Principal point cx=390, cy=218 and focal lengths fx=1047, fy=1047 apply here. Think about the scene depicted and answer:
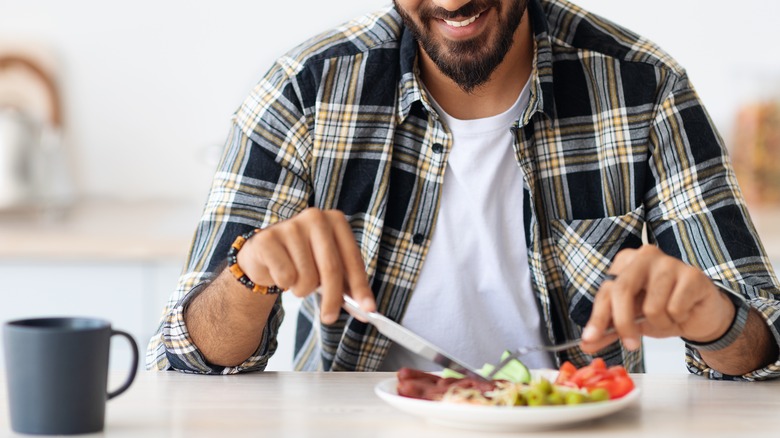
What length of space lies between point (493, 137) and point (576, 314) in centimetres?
28

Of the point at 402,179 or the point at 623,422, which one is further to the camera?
the point at 402,179

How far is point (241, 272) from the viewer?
1.15 metres

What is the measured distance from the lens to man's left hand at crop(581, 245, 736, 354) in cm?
102

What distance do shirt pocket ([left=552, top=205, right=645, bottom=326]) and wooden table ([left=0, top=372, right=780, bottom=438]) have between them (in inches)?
9.7

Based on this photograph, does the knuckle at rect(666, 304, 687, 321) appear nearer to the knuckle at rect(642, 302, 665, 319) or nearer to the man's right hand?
the knuckle at rect(642, 302, 665, 319)

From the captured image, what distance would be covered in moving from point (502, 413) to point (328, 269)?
24cm

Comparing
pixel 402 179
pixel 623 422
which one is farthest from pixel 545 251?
pixel 623 422

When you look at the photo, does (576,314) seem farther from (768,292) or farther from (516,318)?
(768,292)

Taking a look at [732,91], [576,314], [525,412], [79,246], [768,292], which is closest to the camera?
[525,412]

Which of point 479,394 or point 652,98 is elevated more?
point 652,98

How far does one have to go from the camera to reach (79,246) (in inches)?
88.0

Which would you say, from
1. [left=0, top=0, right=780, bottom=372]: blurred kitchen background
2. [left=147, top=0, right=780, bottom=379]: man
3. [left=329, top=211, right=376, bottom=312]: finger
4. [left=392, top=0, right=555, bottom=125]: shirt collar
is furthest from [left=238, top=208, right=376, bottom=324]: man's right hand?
[left=0, top=0, right=780, bottom=372]: blurred kitchen background

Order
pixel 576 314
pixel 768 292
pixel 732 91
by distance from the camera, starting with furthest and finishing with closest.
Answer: pixel 732 91
pixel 576 314
pixel 768 292

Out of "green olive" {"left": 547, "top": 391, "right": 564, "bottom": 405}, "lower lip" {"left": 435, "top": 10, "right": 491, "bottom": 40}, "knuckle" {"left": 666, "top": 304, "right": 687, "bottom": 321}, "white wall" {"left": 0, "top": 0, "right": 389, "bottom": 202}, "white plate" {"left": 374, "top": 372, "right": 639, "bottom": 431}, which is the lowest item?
"white plate" {"left": 374, "top": 372, "right": 639, "bottom": 431}
